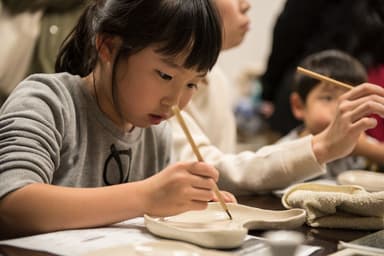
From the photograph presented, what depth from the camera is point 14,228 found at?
0.87 m

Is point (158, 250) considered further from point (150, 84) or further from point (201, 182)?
point (150, 84)

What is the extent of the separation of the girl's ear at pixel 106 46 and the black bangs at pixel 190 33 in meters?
0.11

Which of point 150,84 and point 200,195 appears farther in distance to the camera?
point 150,84

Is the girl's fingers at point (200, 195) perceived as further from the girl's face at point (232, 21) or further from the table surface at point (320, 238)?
the girl's face at point (232, 21)

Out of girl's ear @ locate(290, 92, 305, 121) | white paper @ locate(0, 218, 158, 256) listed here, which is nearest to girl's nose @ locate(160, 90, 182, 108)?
white paper @ locate(0, 218, 158, 256)

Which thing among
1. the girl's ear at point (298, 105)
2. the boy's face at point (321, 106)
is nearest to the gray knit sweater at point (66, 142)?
the boy's face at point (321, 106)

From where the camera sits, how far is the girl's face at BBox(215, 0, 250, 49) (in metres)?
1.51

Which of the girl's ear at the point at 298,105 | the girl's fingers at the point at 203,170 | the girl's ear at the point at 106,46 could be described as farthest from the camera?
the girl's ear at the point at 298,105

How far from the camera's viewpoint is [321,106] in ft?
5.57

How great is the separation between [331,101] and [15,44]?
0.82 m

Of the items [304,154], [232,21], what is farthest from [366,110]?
[232,21]

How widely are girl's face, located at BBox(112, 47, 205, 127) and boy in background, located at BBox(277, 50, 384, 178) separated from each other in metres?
0.69

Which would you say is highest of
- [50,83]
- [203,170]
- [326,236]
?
[50,83]

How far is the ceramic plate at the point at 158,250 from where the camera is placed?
2.37ft
